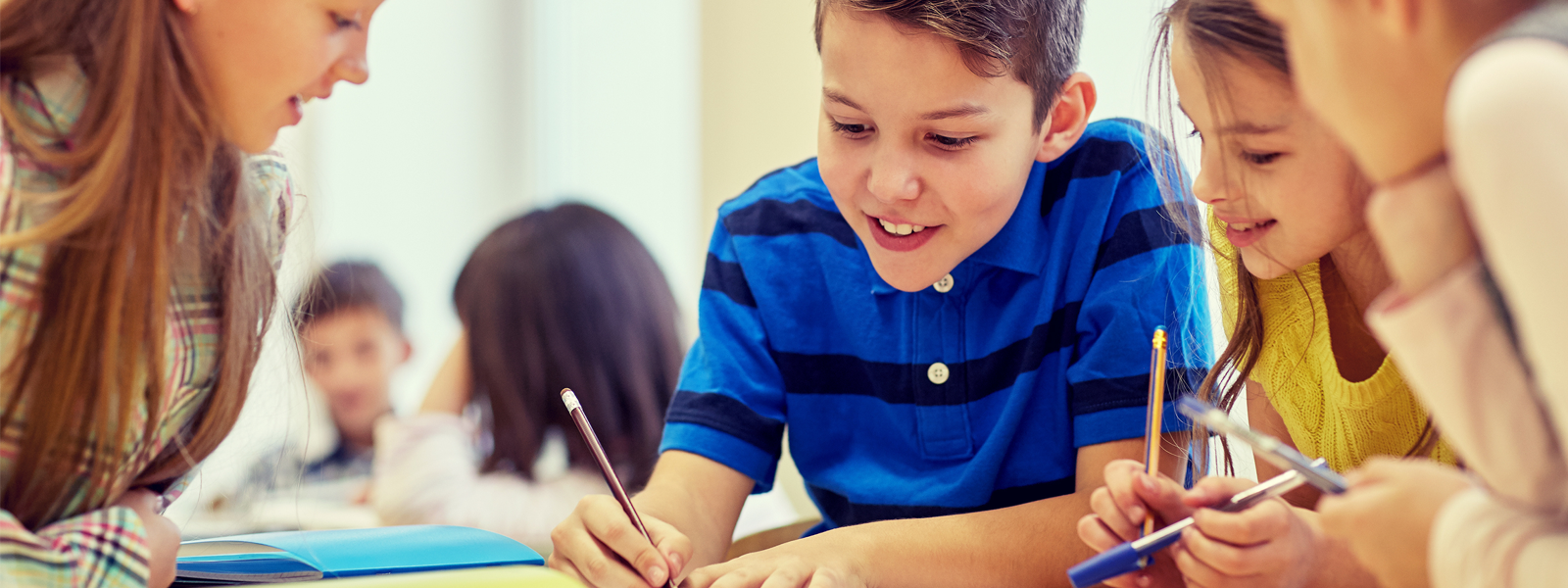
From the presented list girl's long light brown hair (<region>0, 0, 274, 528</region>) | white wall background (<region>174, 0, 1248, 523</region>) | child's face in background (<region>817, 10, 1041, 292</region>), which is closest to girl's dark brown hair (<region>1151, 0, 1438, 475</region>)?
child's face in background (<region>817, 10, 1041, 292</region>)

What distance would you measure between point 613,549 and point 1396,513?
1.46 ft

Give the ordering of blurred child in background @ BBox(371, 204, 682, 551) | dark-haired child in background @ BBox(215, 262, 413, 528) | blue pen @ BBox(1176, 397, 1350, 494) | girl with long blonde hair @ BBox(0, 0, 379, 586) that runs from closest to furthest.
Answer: blue pen @ BBox(1176, 397, 1350, 494)
girl with long blonde hair @ BBox(0, 0, 379, 586)
blurred child in background @ BBox(371, 204, 682, 551)
dark-haired child in background @ BBox(215, 262, 413, 528)

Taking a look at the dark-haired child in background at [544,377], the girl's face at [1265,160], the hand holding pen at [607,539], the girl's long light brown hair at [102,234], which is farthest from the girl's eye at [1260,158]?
the dark-haired child in background at [544,377]

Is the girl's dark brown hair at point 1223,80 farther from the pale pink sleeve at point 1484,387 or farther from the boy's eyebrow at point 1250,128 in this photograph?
the pale pink sleeve at point 1484,387

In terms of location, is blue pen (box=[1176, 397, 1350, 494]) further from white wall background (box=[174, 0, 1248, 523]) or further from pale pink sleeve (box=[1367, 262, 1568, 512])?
white wall background (box=[174, 0, 1248, 523])

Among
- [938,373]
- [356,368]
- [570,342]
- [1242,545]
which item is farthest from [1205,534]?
[356,368]

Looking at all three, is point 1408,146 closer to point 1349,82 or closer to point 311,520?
point 1349,82

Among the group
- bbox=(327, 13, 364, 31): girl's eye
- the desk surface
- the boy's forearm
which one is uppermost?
bbox=(327, 13, 364, 31): girl's eye

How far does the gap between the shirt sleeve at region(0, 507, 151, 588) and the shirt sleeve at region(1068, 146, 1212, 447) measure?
22.1 inches

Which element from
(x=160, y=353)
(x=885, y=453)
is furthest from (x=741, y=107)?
(x=160, y=353)

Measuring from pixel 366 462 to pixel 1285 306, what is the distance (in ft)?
6.33

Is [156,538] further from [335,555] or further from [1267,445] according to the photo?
[1267,445]

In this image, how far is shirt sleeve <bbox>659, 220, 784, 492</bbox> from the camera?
0.86m

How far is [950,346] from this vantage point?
845 mm
